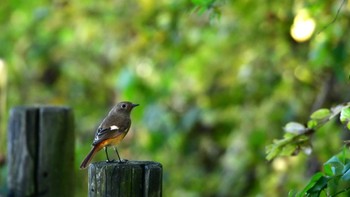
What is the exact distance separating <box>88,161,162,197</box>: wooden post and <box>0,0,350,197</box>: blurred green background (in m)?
1.89

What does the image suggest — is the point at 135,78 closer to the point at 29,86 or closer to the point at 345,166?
the point at 29,86

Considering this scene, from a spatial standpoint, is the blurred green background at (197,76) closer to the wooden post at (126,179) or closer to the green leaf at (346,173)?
the green leaf at (346,173)

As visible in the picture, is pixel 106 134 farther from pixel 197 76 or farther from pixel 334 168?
pixel 197 76

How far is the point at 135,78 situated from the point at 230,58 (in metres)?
1.03

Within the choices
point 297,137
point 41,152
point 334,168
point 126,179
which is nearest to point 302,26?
point 41,152

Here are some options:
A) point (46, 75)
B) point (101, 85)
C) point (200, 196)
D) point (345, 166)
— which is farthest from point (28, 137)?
point (46, 75)

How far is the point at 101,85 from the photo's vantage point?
1077 centimetres

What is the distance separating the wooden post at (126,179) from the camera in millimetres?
2947

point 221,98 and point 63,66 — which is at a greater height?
point 63,66

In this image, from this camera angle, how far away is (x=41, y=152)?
459 cm

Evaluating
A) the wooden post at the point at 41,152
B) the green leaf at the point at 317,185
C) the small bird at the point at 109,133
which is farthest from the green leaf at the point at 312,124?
the wooden post at the point at 41,152

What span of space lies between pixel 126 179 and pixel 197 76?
538cm

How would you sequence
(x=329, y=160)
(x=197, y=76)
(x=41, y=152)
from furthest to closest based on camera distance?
(x=197, y=76) → (x=41, y=152) → (x=329, y=160)

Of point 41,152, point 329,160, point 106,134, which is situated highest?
point 41,152
